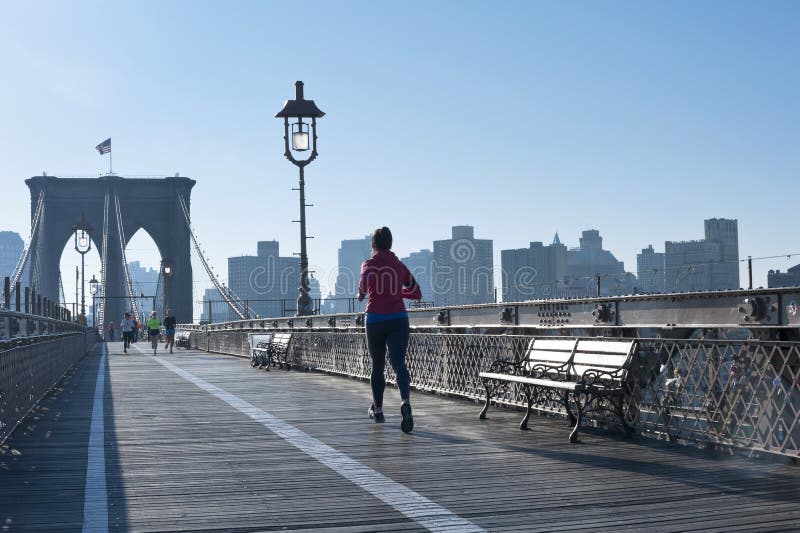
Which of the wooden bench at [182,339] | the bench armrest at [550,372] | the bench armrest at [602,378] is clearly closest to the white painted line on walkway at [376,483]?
the bench armrest at [602,378]

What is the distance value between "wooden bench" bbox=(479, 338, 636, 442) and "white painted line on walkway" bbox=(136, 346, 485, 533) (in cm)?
184

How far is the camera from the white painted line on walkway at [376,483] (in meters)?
5.31

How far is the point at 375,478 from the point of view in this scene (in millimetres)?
6637

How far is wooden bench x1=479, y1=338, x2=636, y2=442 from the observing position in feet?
26.5

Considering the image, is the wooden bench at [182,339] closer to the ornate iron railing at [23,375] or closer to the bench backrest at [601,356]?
the ornate iron railing at [23,375]

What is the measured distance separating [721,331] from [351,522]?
3.53 metres

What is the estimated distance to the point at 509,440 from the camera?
8.45 metres

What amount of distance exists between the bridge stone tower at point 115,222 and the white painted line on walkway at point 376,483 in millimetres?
88470

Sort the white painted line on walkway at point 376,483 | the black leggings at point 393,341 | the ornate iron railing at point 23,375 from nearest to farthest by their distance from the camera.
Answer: the white painted line on walkway at point 376,483, the ornate iron railing at point 23,375, the black leggings at point 393,341

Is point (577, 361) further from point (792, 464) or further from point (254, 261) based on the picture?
point (254, 261)

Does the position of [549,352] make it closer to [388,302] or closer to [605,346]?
[605,346]

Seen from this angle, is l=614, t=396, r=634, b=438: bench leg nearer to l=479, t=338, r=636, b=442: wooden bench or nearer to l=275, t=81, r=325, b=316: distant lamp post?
l=479, t=338, r=636, b=442: wooden bench

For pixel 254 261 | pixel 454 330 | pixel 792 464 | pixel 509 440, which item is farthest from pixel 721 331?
pixel 254 261

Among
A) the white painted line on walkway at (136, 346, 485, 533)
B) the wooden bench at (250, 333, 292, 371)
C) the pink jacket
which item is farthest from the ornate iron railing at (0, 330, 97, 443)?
the wooden bench at (250, 333, 292, 371)
